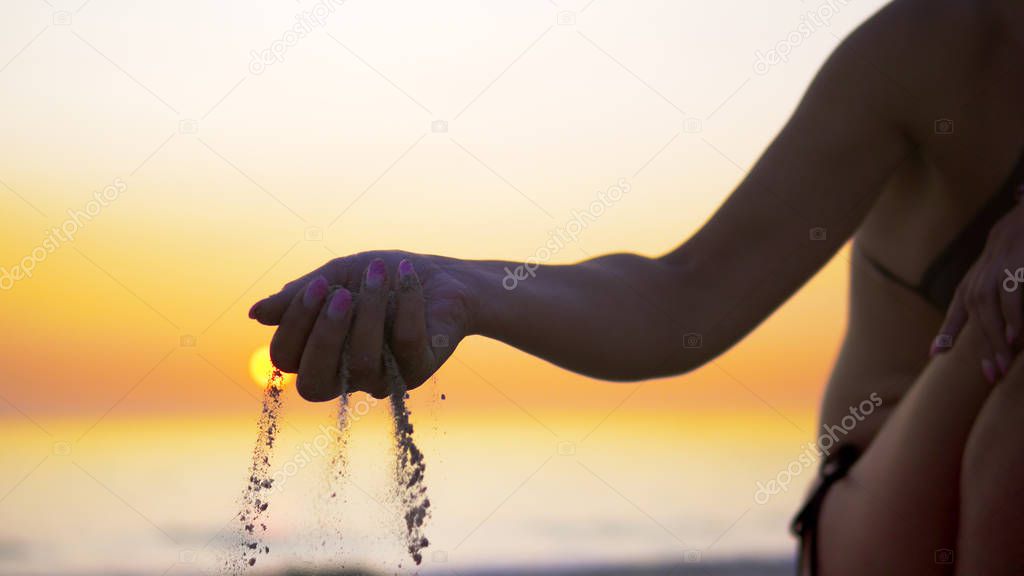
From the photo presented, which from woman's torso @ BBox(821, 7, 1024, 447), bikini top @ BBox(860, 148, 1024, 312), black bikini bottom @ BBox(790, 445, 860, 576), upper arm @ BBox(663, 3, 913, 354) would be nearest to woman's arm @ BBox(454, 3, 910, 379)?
upper arm @ BBox(663, 3, 913, 354)

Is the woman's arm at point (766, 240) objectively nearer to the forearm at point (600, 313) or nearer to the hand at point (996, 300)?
the forearm at point (600, 313)

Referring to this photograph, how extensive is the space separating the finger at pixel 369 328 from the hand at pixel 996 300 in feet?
3.40

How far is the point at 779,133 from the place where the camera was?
235 cm

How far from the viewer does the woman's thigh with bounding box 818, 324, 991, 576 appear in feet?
5.66

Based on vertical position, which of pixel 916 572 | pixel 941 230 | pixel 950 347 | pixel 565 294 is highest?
pixel 565 294

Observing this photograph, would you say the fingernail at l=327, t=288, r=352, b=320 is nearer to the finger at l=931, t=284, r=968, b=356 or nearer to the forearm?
the forearm

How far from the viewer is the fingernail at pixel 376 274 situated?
145cm

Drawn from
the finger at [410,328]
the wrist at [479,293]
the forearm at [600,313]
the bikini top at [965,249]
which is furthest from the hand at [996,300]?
the finger at [410,328]

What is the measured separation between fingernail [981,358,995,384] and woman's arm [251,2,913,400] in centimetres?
60

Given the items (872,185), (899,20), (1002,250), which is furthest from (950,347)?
(899,20)

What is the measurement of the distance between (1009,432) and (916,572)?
361mm

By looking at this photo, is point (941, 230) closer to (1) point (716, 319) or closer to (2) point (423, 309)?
(1) point (716, 319)

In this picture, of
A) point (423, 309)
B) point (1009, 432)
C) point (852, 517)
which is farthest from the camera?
A: point (852, 517)

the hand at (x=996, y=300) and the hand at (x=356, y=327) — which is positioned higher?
the hand at (x=356, y=327)
